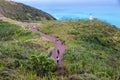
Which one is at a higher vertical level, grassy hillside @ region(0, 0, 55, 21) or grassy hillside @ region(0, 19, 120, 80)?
grassy hillside @ region(0, 0, 55, 21)

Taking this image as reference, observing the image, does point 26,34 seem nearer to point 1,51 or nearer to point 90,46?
point 90,46

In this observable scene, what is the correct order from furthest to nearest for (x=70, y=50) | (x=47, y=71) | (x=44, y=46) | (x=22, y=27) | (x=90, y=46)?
(x=22, y=27), (x=90, y=46), (x=44, y=46), (x=70, y=50), (x=47, y=71)

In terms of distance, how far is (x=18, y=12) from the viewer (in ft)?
309

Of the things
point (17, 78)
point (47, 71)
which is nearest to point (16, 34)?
point (47, 71)

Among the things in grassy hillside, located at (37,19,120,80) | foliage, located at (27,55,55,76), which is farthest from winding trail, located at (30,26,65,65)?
foliage, located at (27,55,55,76)

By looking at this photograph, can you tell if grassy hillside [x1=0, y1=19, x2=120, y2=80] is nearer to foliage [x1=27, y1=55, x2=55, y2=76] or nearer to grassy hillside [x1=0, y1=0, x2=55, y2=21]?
foliage [x1=27, y1=55, x2=55, y2=76]

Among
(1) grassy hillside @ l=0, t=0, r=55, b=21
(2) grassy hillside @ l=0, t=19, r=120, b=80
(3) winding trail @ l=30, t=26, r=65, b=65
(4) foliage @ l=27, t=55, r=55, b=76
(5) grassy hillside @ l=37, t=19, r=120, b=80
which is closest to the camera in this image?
(2) grassy hillside @ l=0, t=19, r=120, b=80

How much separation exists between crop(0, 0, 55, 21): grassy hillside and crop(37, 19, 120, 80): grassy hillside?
20.5m

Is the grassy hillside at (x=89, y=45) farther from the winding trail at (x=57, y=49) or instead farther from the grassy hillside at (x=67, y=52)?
the winding trail at (x=57, y=49)

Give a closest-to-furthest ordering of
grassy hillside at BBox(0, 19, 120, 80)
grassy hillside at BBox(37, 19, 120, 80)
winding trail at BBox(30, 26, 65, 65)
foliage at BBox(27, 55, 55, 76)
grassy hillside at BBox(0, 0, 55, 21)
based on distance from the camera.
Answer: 1. grassy hillside at BBox(0, 19, 120, 80)
2. foliage at BBox(27, 55, 55, 76)
3. grassy hillside at BBox(37, 19, 120, 80)
4. winding trail at BBox(30, 26, 65, 65)
5. grassy hillside at BBox(0, 0, 55, 21)

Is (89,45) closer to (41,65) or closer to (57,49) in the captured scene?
(57,49)

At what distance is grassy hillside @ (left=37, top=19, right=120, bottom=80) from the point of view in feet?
119

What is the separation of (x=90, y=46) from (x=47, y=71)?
2260cm

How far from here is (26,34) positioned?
2371 inches
